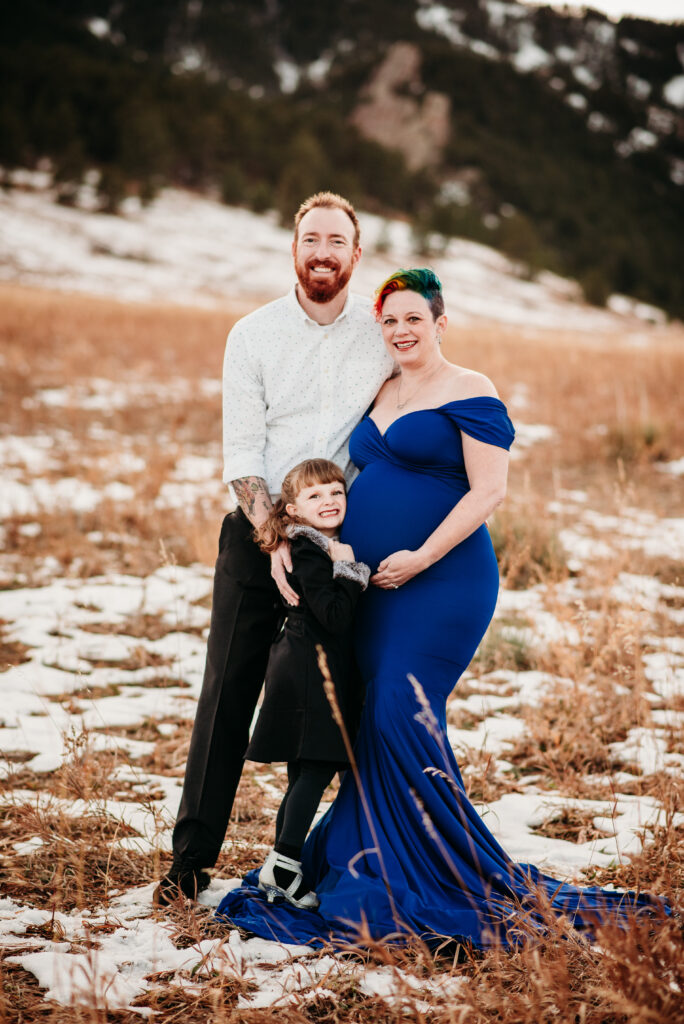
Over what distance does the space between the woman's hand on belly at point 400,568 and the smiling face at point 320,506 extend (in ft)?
0.84

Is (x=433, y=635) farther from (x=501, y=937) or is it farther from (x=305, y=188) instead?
(x=305, y=188)

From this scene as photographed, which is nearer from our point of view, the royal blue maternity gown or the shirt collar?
the royal blue maternity gown

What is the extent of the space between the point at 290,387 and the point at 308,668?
102 cm

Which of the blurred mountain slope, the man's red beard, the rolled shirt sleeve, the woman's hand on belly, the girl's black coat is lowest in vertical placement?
the girl's black coat

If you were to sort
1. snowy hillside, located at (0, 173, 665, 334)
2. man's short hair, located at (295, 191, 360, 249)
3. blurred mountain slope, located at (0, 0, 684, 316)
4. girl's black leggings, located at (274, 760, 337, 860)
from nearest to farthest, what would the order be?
girl's black leggings, located at (274, 760, 337, 860) < man's short hair, located at (295, 191, 360, 249) < snowy hillside, located at (0, 173, 665, 334) < blurred mountain slope, located at (0, 0, 684, 316)

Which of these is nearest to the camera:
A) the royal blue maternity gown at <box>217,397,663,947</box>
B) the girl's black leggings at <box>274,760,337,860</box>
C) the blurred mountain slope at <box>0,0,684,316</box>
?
the royal blue maternity gown at <box>217,397,663,947</box>

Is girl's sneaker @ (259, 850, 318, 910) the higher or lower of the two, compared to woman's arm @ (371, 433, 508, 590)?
lower

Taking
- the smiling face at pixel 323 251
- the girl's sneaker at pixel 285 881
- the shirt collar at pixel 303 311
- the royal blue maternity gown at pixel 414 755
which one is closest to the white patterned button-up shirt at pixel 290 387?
the shirt collar at pixel 303 311

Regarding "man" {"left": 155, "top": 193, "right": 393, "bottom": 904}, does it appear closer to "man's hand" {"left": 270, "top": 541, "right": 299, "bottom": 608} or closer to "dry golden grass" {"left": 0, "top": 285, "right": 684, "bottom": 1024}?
"man's hand" {"left": 270, "top": 541, "right": 299, "bottom": 608}

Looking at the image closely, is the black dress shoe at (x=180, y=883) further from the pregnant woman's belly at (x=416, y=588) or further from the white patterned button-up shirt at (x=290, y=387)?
the white patterned button-up shirt at (x=290, y=387)

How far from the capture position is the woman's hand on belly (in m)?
2.55

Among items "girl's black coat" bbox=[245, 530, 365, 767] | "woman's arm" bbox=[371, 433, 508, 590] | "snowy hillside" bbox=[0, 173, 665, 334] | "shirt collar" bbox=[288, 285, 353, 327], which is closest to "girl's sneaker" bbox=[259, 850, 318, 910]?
"girl's black coat" bbox=[245, 530, 365, 767]

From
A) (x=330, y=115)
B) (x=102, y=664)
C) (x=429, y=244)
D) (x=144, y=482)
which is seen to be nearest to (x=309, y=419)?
(x=102, y=664)

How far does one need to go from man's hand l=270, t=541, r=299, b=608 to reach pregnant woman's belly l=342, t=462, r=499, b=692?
8.6 inches
